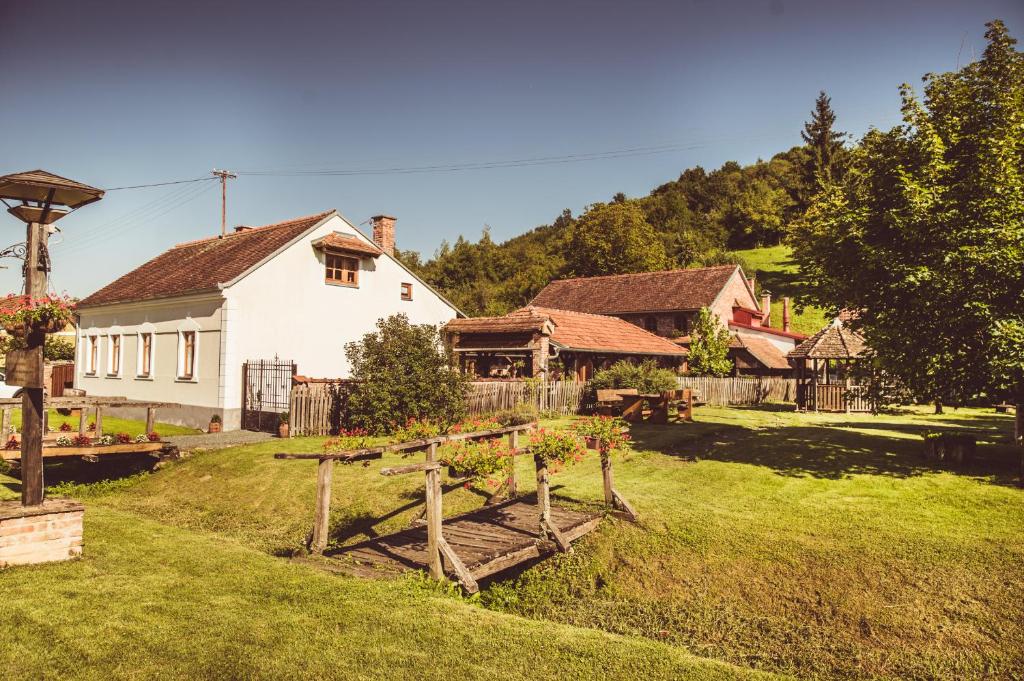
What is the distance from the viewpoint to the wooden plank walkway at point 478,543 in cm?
841

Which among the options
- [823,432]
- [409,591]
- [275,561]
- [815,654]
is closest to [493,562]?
[409,591]

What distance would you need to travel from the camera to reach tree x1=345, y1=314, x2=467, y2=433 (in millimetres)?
18234

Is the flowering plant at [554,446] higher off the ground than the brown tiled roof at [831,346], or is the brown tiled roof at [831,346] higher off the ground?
the brown tiled roof at [831,346]

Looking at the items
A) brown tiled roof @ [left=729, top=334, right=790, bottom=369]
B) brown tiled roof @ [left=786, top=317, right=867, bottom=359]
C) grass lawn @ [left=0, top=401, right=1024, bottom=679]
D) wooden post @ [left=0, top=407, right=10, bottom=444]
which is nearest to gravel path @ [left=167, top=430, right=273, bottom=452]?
grass lawn @ [left=0, top=401, right=1024, bottom=679]

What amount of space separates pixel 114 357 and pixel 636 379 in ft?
70.1

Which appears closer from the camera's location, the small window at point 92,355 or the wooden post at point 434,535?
the wooden post at point 434,535

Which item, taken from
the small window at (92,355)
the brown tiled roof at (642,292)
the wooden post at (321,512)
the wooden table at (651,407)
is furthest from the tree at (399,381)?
the brown tiled roof at (642,292)

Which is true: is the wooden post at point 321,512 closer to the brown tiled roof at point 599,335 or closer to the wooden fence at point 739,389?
the brown tiled roof at point 599,335

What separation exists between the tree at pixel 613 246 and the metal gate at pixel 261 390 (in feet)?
164

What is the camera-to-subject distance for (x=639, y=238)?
68250mm

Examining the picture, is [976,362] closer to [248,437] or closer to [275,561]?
[275,561]

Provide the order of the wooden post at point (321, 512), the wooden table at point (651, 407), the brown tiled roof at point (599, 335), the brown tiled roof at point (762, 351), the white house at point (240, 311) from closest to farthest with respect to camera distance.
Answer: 1. the wooden post at point (321, 512)
2. the white house at point (240, 311)
3. the wooden table at point (651, 407)
4. the brown tiled roof at point (599, 335)
5. the brown tiled roof at point (762, 351)

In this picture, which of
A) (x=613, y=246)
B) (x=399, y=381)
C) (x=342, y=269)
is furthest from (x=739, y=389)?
(x=613, y=246)

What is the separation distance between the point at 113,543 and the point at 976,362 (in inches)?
609
